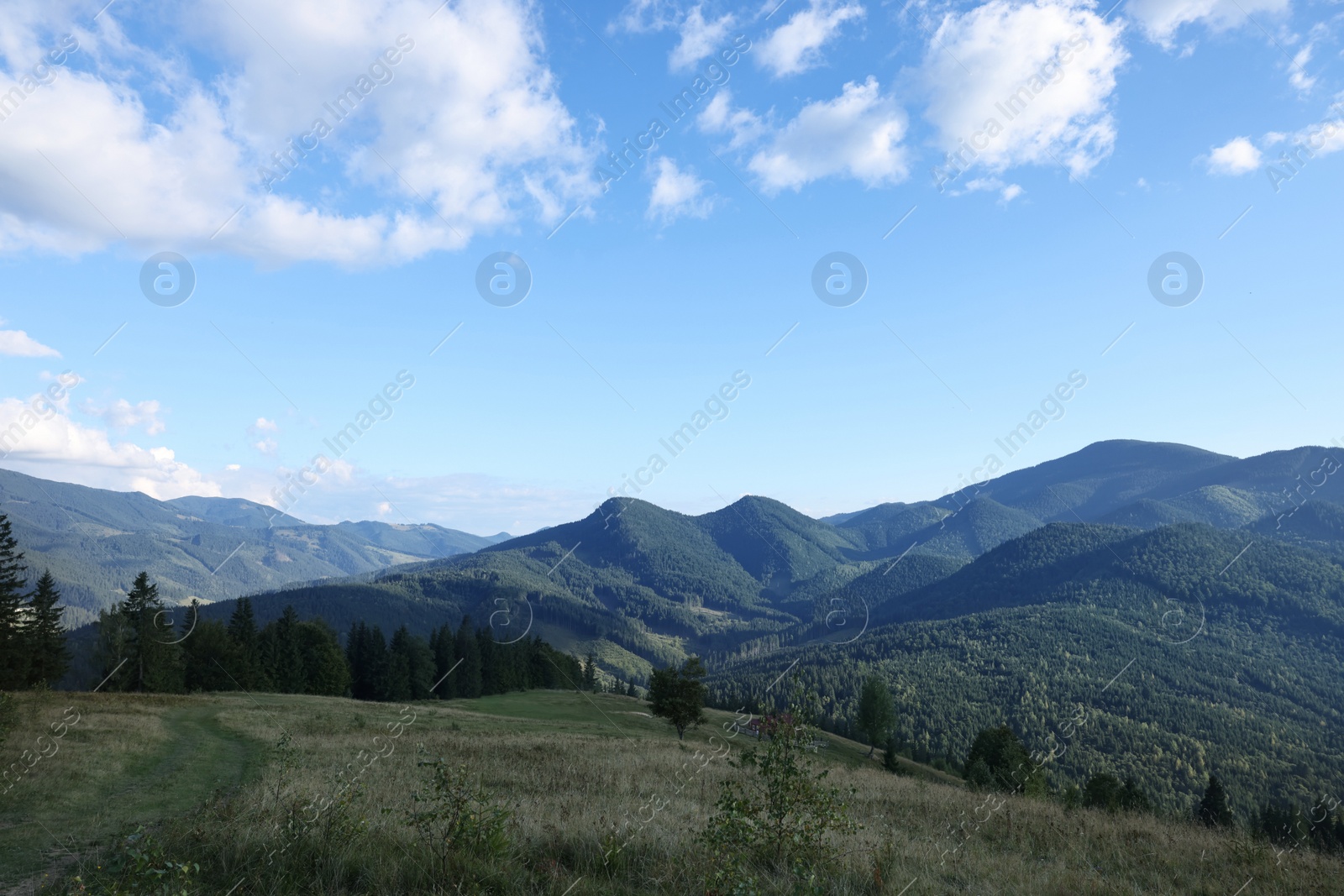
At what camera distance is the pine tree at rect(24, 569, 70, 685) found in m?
55.3

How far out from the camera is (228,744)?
2614 cm

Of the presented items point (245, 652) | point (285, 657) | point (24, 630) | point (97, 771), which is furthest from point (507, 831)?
point (285, 657)

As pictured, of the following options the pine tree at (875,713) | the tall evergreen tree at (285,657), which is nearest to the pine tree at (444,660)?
the tall evergreen tree at (285,657)

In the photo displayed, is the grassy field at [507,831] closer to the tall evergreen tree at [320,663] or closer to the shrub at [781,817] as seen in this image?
the shrub at [781,817]

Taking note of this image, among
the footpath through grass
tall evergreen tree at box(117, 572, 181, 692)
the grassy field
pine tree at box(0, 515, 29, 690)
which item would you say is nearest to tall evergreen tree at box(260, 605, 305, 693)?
tall evergreen tree at box(117, 572, 181, 692)

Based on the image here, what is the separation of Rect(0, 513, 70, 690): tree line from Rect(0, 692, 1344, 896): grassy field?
33.1 m

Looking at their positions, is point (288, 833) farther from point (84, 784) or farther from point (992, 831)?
point (84, 784)

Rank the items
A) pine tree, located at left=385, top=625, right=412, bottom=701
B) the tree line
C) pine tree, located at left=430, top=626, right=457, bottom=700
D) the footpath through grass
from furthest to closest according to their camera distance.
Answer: pine tree, located at left=430, top=626, right=457, bottom=700 < pine tree, located at left=385, top=625, right=412, bottom=701 < the tree line < the footpath through grass

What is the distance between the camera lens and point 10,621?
50.5 meters

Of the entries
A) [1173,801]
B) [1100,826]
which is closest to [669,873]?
[1100,826]

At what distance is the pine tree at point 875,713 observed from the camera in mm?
100312

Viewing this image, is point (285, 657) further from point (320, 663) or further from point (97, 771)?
point (97, 771)

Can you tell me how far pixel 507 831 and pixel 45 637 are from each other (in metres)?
→ 71.4

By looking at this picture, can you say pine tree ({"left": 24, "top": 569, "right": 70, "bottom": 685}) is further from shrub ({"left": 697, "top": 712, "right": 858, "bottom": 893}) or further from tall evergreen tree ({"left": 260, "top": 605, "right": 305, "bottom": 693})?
shrub ({"left": 697, "top": 712, "right": 858, "bottom": 893})
